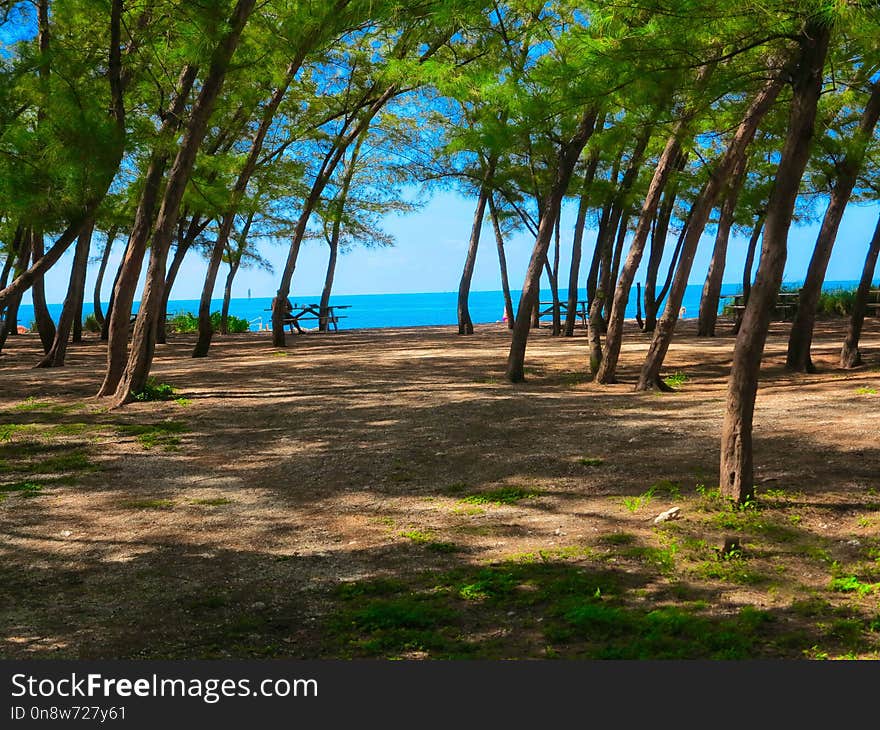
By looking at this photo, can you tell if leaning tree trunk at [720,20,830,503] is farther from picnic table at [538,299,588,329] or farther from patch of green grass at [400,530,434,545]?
picnic table at [538,299,588,329]

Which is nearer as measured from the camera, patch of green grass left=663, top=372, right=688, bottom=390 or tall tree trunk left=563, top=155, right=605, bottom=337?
patch of green grass left=663, top=372, right=688, bottom=390

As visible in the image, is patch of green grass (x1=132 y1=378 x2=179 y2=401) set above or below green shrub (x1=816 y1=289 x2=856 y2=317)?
below

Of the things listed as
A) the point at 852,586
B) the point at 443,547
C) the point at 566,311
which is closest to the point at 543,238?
the point at 443,547

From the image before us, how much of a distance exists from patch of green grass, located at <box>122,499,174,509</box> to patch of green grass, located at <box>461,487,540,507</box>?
2.39 m

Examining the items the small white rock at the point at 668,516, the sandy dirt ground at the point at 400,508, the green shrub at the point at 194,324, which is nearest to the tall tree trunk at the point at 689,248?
the sandy dirt ground at the point at 400,508

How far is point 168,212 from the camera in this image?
40.4 feet

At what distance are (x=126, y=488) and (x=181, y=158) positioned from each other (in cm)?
581

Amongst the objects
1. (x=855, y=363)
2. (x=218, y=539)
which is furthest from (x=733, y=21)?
(x=855, y=363)

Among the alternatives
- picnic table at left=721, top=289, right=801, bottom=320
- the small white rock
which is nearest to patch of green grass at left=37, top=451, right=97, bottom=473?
the small white rock

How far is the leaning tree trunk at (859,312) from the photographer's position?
14.3 metres

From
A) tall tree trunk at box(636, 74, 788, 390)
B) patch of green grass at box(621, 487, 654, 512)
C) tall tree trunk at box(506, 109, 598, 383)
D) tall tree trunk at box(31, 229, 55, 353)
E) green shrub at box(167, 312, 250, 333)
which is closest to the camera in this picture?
patch of green grass at box(621, 487, 654, 512)

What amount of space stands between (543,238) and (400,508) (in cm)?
807

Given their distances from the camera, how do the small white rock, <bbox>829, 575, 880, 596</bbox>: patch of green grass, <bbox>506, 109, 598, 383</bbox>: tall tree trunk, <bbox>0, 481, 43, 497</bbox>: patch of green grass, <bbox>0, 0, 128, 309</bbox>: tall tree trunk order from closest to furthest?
1. <bbox>829, 575, 880, 596</bbox>: patch of green grass
2. the small white rock
3. <bbox>0, 481, 43, 497</bbox>: patch of green grass
4. <bbox>0, 0, 128, 309</bbox>: tall tree trunk
5. <bbox>506, 109, 598, 383</bbox>: tall tree trunk

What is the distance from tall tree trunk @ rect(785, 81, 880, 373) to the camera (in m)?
13.1
